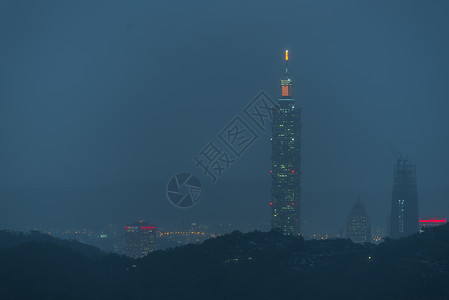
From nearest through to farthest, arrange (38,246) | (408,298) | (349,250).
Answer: (408,298), (349,250), (38,246)

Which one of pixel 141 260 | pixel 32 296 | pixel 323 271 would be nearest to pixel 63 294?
pixel 32 296

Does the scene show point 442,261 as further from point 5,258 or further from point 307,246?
point 5,258

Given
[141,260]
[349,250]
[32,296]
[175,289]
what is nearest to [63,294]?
[32,296]

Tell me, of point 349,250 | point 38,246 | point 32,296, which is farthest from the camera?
point 38,246

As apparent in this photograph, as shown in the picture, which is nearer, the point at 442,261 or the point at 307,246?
the point at 442,261

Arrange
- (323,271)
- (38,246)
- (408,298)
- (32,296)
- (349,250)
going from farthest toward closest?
(38,246), (349,250), (323,271), (32,296), (408,298)

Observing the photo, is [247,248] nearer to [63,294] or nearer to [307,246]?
[307,246]
